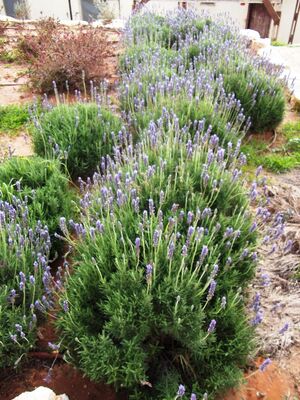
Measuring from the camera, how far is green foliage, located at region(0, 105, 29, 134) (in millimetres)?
4934

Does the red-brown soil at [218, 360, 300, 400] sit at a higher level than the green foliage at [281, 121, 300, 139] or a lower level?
lower

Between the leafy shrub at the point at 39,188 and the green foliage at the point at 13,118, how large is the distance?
1.85 m

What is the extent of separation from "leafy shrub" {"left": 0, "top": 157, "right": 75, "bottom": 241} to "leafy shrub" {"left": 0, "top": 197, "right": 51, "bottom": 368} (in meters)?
0.24

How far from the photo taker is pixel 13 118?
5.10 metres

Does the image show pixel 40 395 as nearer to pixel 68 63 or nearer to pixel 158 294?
pixel 158 294

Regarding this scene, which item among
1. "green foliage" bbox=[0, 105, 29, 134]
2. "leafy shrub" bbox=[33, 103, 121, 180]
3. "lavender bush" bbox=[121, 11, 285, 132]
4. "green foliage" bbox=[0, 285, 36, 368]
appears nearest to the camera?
"green foliage" bbox=[0, 285, 36, 368]

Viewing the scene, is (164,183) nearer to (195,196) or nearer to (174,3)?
(195,196)

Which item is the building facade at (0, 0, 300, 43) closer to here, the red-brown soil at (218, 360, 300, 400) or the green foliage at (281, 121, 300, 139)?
the green foliage at (281, 121, 300, 139)

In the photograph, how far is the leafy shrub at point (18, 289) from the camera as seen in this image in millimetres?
2109

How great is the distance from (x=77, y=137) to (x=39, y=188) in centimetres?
95

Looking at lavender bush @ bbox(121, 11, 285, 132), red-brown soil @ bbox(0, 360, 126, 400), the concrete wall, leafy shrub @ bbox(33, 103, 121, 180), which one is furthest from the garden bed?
the concrete wall

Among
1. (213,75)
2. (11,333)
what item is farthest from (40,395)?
(213,75)

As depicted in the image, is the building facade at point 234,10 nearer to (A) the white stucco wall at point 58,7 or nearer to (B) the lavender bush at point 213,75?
(A) the white stucco wall at point 58,7

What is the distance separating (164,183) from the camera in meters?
2.72
